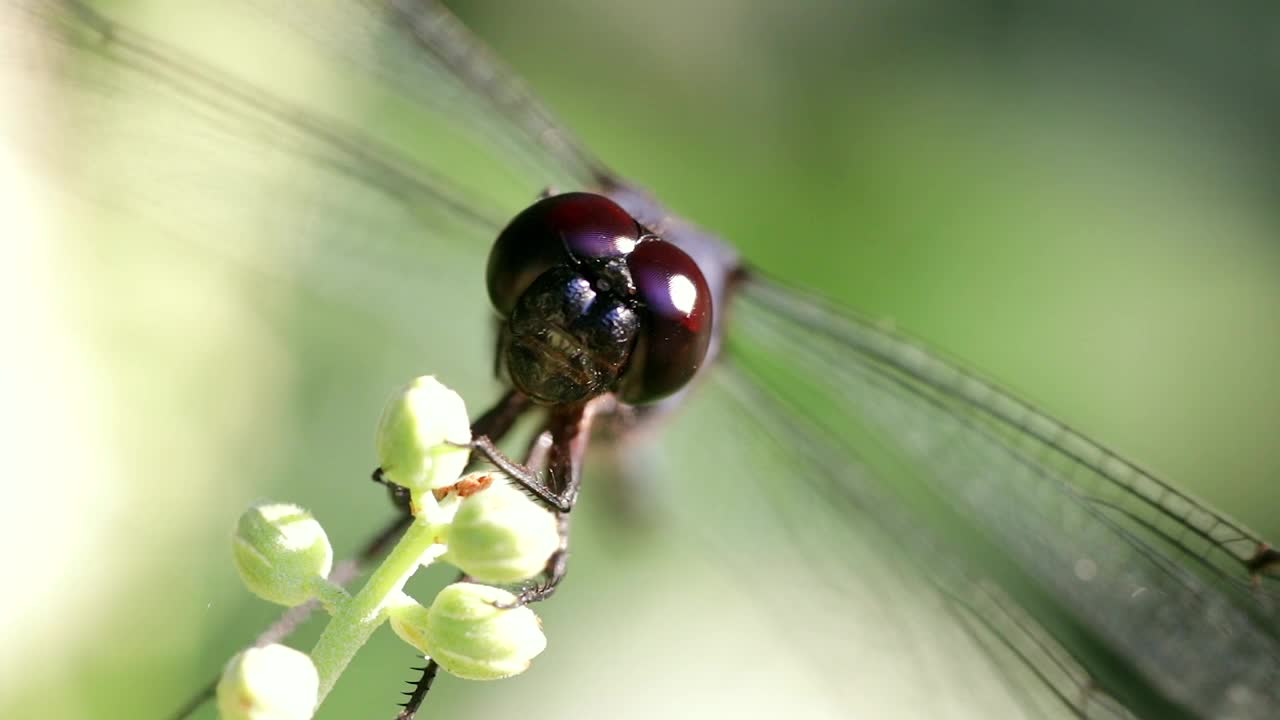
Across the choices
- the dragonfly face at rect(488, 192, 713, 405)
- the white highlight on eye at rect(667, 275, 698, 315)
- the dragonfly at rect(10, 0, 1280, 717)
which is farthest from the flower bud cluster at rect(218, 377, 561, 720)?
the dragonfly at rect(10, 0, 1280, 717)

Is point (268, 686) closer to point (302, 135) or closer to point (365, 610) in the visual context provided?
point (365, 610)

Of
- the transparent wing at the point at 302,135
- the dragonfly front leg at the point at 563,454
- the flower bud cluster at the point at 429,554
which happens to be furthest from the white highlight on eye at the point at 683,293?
the transparent wing at the point at 302,135

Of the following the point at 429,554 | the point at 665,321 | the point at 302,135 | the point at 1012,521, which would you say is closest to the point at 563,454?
the point at 665,321

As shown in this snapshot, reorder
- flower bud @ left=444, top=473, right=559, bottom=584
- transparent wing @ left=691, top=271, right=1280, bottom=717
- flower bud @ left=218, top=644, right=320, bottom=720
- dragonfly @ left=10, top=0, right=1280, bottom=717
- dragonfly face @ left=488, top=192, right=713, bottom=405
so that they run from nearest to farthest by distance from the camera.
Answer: flower bud @ left=218, top=644, right=320, bottom=720, flower bud @ left=444, top=473, right=559, bottom=584, dragonfly face @ left=488, top=192, right=713, bottom=405, transparent wing @ left=691, top=271, right=1280, bottom=717, dragonfly @ left=10, top=0, right=1280, bottom=717

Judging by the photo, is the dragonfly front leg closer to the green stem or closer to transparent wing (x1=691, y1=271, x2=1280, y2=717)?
the green stem

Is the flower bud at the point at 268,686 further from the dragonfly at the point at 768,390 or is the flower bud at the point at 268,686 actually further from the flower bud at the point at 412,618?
the dragonfly at the point at 768,390

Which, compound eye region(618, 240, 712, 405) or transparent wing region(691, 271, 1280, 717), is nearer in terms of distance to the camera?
compound eye region(618, 240, 712, 405)
